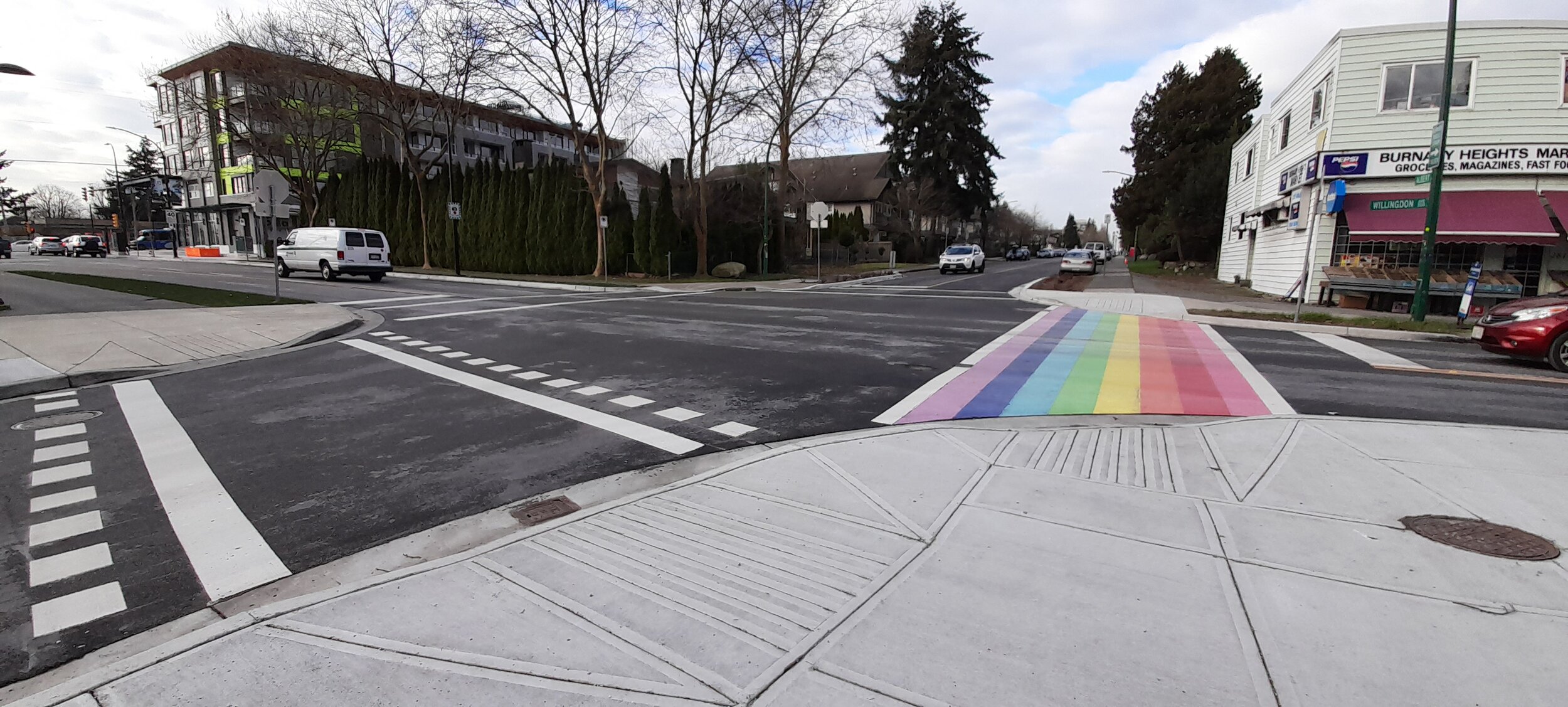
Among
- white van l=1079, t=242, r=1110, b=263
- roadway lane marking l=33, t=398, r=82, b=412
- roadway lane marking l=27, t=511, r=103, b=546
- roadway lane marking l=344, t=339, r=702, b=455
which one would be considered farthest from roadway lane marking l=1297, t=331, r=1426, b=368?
white van l=1079, t=242, r=1110, b=263

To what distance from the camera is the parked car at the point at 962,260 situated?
3753 cm

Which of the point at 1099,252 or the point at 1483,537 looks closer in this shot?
the point at 1483,537

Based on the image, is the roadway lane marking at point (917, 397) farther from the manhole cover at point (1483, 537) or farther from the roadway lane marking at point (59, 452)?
the roadway lane marking at point (59, 452)

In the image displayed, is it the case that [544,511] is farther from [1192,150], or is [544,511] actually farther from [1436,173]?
[1192,150]

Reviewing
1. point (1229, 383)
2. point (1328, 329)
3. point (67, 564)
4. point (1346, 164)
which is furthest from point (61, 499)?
point (1346, 164)

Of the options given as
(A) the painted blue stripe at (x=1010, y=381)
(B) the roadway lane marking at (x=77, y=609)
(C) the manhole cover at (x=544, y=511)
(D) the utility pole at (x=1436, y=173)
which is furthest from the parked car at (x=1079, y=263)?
(B) the roadway lane marking at (x=77, y=609)

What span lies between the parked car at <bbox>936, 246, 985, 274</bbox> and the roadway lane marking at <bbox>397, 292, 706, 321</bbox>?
18354mm

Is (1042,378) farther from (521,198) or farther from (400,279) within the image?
(521,198)

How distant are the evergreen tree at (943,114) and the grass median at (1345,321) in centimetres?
4150

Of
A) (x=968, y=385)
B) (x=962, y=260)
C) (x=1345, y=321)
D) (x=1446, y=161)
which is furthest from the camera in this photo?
(x=962, y=260)

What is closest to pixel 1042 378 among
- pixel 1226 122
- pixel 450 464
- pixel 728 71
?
pixel 450 464

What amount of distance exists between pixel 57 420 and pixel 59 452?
4.20 ft

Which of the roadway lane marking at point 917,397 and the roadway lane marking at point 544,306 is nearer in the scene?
the roadway lane marking at point 917,397

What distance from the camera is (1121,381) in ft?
26.4
